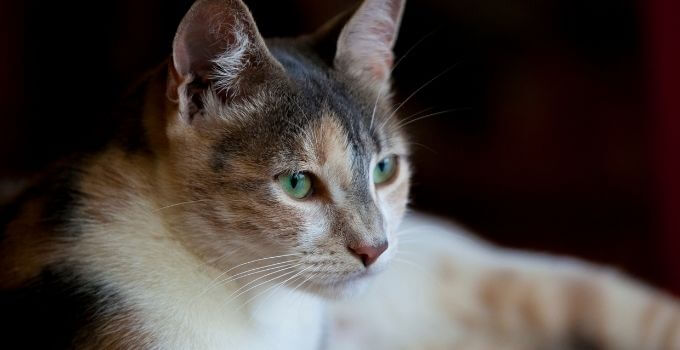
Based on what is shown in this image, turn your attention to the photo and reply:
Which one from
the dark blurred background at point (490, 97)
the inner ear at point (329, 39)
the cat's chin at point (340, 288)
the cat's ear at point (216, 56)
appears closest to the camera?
the cat's ear at point (216, 56)

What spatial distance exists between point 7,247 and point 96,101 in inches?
52.4

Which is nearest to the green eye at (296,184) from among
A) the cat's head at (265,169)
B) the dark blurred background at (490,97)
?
the cat's head at (265,169)

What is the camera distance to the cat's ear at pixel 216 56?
0.94 metres

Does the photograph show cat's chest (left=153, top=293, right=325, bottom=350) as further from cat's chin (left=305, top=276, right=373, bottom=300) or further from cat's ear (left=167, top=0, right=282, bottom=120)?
cat's ear (left=167, top=0, right=282, bottom=120)

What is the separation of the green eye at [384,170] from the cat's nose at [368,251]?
0.13 meters

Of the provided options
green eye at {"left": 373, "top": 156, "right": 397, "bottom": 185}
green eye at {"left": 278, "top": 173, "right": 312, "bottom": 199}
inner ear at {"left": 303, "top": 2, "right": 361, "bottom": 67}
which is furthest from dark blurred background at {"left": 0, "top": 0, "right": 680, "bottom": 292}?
green eye at {"left": 278, "top": 173, "right": 312, "bottom": 199}

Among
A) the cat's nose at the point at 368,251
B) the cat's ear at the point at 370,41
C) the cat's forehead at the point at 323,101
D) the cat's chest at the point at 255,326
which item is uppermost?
the cat's ear at the point at 370,41

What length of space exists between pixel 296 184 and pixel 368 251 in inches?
4.9

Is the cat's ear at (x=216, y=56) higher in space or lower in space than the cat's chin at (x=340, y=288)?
higher

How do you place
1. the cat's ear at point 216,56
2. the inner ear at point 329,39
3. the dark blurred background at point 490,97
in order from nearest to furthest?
the cat's ear at point 216,56 → the inner ear at point 329,39 → the dark blurred background at point 490,97

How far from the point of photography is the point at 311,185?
→ 1.02 meters

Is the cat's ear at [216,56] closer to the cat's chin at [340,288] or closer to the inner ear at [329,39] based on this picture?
the inner ear at [329,39]

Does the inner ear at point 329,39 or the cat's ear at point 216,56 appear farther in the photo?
the inner ear at point 329,39

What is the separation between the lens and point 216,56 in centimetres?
98
